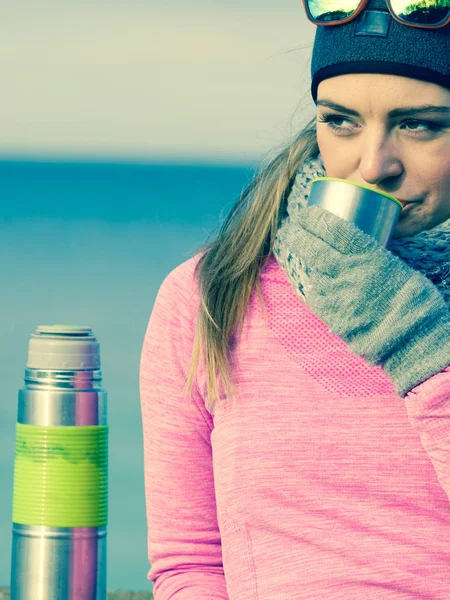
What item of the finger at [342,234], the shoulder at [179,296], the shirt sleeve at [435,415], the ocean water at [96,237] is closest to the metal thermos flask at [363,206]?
the finger at [342,234]

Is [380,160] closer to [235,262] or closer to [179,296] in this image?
[235,262]

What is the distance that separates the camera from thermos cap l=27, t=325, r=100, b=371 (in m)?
2.03

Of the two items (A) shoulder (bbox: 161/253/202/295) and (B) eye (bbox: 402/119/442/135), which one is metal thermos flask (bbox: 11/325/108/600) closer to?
(A) shoulder (bbox: 161/253/202/295)

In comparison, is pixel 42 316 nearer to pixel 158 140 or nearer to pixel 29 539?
pixel 158 140

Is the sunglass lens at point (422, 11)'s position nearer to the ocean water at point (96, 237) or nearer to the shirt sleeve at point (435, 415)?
the shirt sleeve at point (435, 415)

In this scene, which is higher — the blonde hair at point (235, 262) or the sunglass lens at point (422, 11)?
the sunglass lens at point (422, 11)

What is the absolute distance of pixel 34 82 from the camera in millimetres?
4223

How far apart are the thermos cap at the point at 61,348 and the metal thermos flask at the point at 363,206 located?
532 mm

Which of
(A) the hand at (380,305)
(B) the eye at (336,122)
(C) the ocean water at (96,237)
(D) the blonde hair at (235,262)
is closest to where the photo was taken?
(A) the hand at (380,305)

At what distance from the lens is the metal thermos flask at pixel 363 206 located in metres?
1.71

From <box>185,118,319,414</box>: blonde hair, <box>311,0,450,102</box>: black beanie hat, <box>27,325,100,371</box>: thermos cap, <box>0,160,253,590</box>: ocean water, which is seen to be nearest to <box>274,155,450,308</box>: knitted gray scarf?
A: <box>185,118,319,414</box>: blonde hair

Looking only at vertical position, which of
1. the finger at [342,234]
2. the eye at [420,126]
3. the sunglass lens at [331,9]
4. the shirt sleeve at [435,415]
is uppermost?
the sunglass lens at [331,9]

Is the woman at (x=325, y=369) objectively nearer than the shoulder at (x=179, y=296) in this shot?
Yes

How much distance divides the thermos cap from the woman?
4.4 inches
